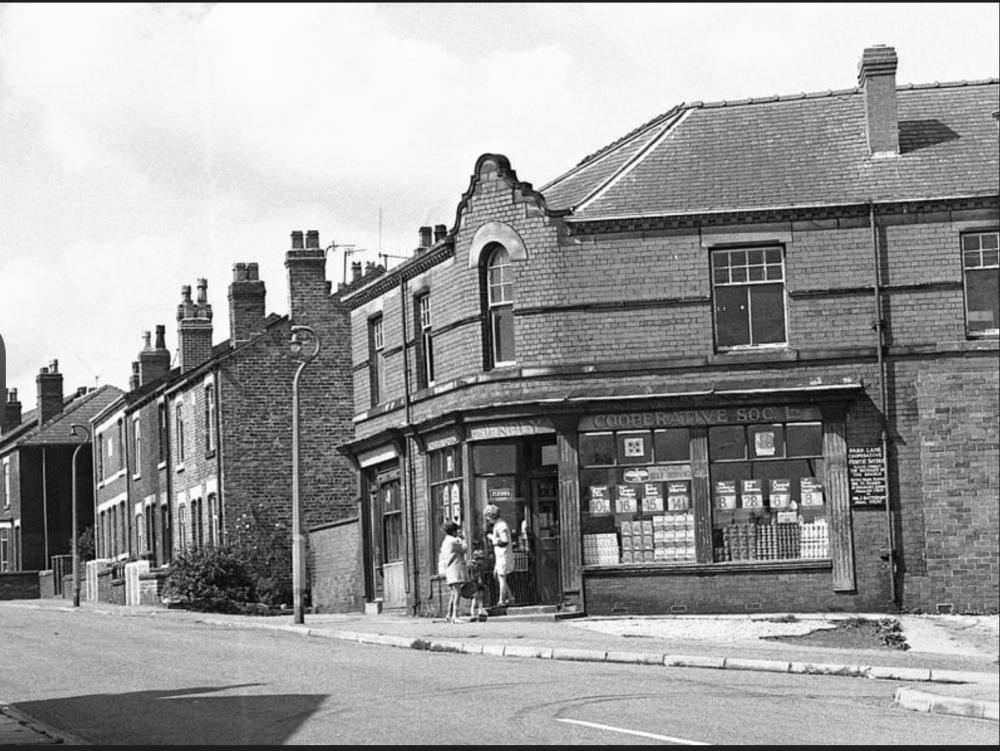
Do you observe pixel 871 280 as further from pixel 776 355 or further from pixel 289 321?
pixel 289 321

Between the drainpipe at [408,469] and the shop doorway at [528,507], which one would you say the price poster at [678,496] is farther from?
the drainpipe at [408,469]

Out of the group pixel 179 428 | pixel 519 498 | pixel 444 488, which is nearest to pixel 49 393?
pixel 179 428

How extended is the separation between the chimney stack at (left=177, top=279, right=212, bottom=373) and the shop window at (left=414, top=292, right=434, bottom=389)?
21062 millimetres

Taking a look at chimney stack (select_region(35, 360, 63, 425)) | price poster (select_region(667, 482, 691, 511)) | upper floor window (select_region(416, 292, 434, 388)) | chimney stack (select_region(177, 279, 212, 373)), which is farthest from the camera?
chimney stack (select_region(35, 360, 63, 425))

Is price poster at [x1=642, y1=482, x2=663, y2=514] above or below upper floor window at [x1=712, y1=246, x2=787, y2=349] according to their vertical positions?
below

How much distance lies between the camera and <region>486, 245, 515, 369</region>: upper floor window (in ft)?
97.7

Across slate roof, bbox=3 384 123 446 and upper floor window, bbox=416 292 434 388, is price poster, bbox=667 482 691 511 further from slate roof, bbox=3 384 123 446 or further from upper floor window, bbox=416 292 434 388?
slate roof, bbox=3 384 123 446

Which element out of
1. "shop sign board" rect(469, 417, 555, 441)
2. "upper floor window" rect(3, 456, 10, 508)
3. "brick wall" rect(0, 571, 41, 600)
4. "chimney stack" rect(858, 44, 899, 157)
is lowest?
"brick wall" rect(0, 571, 41, 600)

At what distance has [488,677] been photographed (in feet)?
59.6

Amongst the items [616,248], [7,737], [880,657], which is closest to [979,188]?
[616,248]

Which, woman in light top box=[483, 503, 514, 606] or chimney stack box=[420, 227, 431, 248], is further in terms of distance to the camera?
chimney stack box=[420, 227, 431, 248]

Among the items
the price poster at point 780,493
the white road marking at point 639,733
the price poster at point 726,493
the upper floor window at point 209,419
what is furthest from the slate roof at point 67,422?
the white road marking at point 639,733

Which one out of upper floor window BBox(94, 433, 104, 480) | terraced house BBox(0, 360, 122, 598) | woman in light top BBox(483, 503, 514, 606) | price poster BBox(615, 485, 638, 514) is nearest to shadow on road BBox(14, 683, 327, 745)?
woman in light top BBox(483, 503, 514, 606)

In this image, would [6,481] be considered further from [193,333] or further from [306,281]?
[306,281]
